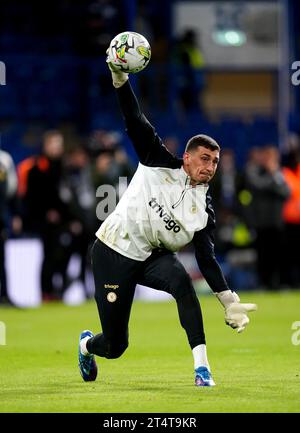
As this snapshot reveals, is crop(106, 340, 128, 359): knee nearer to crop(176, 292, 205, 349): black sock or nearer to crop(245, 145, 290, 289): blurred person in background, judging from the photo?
crop(176, 292, 205, 349): black sock

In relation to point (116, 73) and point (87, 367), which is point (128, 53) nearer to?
point (116, 73)

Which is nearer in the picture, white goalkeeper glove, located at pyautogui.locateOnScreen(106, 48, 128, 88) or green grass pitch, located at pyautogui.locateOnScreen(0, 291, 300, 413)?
green grass pitch, located at pyautogui.locateOnScreen(0, 291, 300, 413)

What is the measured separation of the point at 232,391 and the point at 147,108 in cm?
1594

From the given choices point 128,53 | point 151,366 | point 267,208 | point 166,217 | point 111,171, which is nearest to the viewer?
point 128,53

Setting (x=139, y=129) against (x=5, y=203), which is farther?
(x=5, y=203)

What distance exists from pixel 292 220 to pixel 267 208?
1.04 m

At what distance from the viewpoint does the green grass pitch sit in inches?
330

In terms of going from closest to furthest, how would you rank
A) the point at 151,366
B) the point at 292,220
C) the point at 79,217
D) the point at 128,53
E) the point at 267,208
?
the point at 128,53, the point at 151,366, the point at 79,217, the point at 267,208, the point at 292,220

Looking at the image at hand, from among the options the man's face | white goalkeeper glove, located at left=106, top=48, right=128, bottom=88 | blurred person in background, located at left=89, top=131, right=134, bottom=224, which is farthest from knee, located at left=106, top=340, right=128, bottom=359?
blurred person in background, located at left=89, top=131, right=134, bottom=224

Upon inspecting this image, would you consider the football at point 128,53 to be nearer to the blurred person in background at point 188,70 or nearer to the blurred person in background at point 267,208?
the blurred person in background at point 267,208

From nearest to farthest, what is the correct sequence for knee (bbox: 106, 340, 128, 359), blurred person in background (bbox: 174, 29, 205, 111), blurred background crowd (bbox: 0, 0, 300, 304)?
knee (bbox: 106, 340, 128, 359) < blurred background crowd (bbox: 0, 0, 300, 304) < blurred person in background (bbox: 174, 29, 205, 111)

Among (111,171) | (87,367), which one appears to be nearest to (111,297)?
(87,367)

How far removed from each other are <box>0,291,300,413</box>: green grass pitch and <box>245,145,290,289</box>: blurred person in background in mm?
2515

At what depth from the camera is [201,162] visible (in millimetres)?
9188
